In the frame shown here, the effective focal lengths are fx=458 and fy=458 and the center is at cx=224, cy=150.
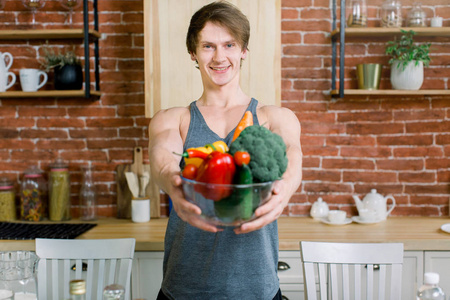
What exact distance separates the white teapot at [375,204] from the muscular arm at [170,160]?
140cm

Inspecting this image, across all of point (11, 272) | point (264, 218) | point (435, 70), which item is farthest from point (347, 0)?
point (11, 272)

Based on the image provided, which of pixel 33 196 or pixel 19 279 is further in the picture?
pixel 33 196

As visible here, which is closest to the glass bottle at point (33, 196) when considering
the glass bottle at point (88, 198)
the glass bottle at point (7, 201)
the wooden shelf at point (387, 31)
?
the glass bottle at point (7, 201)

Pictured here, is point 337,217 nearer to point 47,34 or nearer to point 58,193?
point 58,193

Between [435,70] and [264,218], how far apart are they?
211 cm

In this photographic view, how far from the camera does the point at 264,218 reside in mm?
959

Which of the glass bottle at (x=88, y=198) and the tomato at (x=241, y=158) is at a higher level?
the tomato at (x=241, y=158)

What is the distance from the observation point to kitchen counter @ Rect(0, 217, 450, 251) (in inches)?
82.4

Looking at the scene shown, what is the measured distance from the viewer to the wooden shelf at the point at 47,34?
2.49 meters

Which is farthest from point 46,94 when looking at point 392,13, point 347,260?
point 392,13

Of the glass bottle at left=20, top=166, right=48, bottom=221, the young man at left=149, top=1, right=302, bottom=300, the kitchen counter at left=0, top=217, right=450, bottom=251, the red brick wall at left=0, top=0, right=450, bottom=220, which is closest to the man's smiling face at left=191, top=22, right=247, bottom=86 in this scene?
the young man at left=149, top=1, right=302, bottom=300

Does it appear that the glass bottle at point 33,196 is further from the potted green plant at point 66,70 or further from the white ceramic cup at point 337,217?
the white ceramic cup at point 337,217

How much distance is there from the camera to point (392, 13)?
2.47 meters

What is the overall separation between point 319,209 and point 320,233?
1.07 feet
